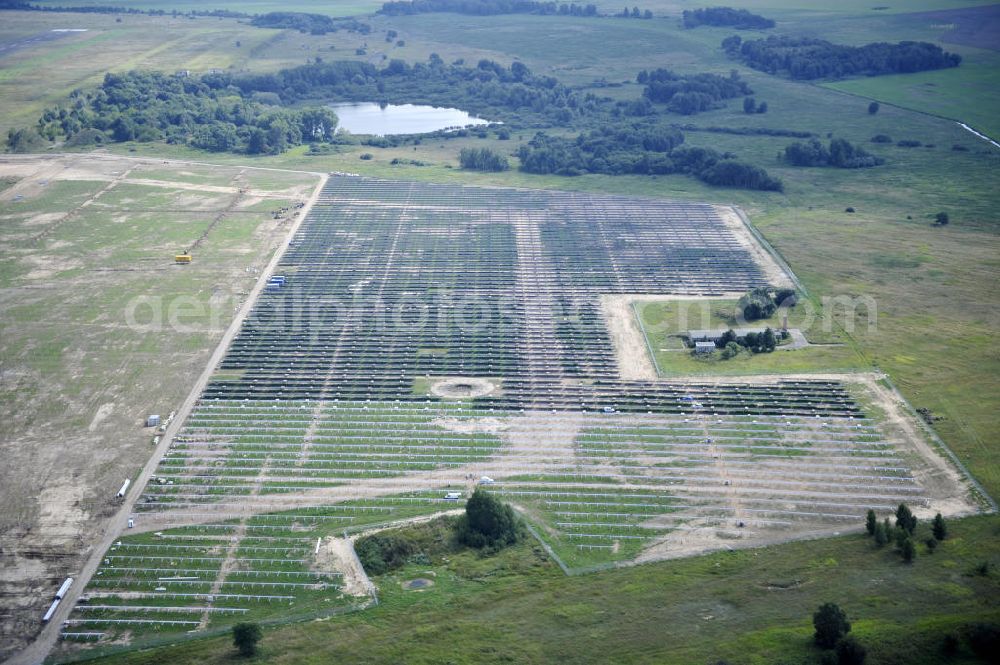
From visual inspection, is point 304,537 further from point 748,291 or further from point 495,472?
point 748,291

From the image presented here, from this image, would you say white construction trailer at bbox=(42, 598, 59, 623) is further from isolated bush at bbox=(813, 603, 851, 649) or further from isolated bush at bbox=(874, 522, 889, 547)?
isolated bush at bbox=(874, 522, 889, 547)

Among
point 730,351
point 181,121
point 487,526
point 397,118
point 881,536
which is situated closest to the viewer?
point 881,536

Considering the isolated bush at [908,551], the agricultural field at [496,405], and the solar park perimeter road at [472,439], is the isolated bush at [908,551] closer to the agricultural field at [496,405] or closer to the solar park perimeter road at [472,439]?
the agricultural field at [496,405]

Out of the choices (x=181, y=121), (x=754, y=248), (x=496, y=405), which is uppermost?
(x=181, y=121)

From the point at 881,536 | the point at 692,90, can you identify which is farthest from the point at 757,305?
the point at 692,90

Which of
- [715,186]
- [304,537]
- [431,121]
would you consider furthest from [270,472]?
[431,121]

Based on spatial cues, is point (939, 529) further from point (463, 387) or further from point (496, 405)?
point (463, 387)
